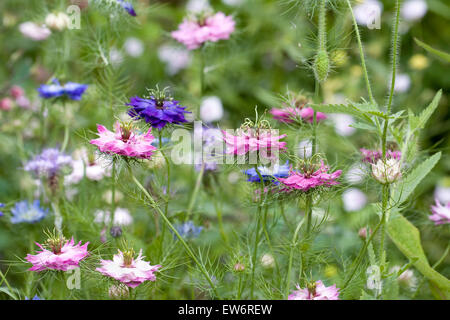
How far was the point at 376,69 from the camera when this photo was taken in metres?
2.28

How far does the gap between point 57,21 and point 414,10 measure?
147cm

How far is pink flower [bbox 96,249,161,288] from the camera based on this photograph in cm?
90

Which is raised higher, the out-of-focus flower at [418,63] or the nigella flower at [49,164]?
the out-of-focus flower at [418,63]

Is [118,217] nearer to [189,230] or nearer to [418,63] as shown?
[189,230]

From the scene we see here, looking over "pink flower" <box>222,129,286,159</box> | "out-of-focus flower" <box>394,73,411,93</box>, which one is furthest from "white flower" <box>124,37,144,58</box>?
"pink flower" <box>222,129,286,159</box>

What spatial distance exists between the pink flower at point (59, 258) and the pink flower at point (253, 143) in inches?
11.2

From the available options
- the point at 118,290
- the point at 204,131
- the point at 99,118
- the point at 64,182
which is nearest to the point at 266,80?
the point at 99,118

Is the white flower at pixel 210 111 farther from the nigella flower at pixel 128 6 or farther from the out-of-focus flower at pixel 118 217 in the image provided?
the nigella flower at pixel 128 6

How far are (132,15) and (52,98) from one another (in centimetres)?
29

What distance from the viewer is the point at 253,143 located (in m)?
0.91

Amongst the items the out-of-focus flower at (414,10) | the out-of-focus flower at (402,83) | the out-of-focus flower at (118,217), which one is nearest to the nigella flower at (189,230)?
the out-of-focus flower at (118,217)

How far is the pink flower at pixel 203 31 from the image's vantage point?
1386 millimetres

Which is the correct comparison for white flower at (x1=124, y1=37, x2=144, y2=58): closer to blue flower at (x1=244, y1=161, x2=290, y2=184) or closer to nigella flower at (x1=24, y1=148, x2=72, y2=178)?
nigella flower at (x1=24, y1=148, x2=72, y2=178)

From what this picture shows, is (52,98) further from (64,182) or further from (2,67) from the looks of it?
(2,67)
